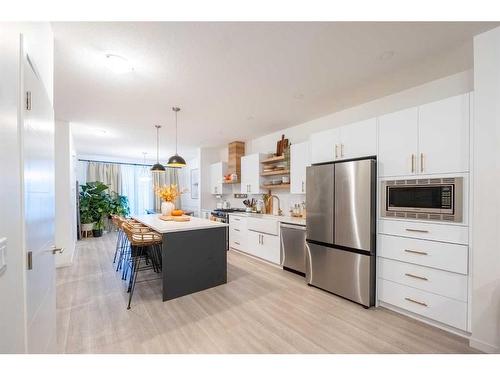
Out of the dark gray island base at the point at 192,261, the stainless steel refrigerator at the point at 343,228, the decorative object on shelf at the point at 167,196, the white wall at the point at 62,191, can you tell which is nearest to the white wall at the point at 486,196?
the stainless steel refrigerator at the point at 343,228

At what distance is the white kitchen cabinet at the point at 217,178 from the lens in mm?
→ 6066

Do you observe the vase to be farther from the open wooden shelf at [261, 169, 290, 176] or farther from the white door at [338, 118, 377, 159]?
the white door at [338, 118, 377, 159]

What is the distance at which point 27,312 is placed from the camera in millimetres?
1035

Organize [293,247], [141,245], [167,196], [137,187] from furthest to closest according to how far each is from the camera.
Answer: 1. [137,187]
2. [167,196]
3. [293,247]
4. [141,245]

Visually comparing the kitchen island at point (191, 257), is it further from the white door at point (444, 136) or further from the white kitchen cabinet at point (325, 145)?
the white door at point (444, 136)

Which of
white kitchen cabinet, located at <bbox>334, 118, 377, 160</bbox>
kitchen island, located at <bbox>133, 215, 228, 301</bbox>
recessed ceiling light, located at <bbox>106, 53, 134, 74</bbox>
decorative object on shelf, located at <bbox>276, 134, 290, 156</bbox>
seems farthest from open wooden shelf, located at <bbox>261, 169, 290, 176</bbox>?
recessed ceiling light, located at <bbox>106, 53, 134, 74</bbox>

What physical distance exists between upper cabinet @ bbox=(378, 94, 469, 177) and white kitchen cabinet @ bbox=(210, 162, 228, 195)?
414 centimetres

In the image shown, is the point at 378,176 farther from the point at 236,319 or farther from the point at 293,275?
the point at 236,319

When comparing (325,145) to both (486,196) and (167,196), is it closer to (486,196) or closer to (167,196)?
(486,196)

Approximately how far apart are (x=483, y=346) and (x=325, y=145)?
2394mm

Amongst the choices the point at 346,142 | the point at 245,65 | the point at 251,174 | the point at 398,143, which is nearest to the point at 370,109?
the point at 346,142

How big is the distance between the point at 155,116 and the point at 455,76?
4054 millimetres

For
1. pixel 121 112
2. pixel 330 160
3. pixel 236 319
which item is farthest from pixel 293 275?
pixel 121 112

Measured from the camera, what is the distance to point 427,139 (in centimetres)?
220
